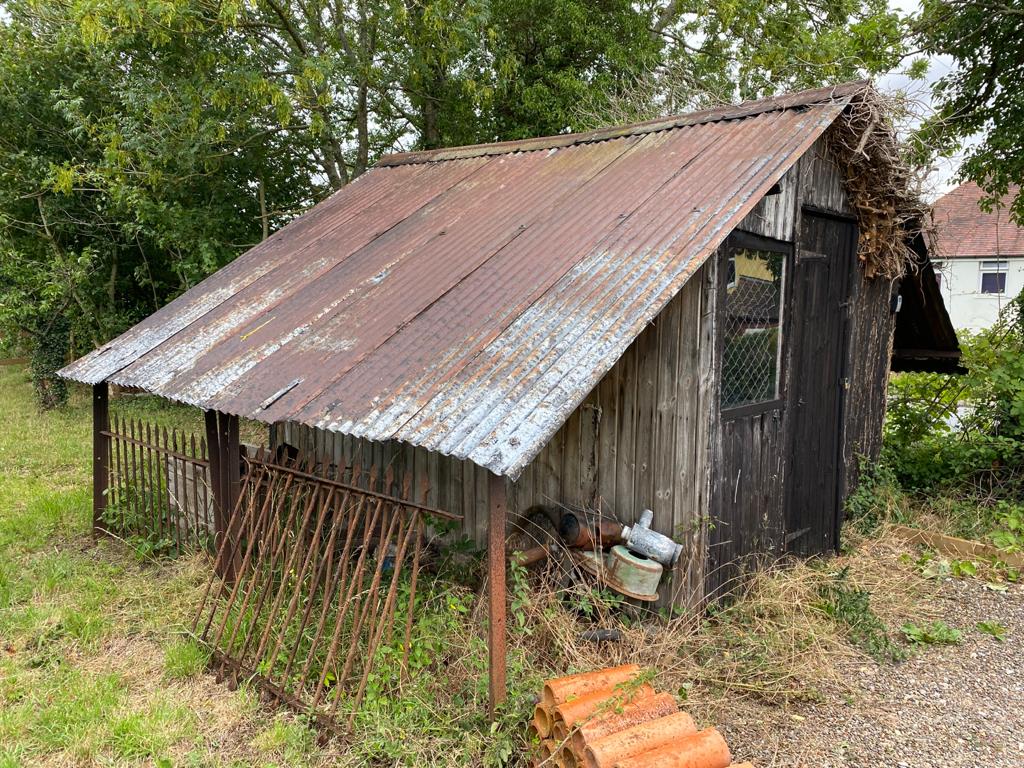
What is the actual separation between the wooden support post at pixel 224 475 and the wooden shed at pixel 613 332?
0.34 ft

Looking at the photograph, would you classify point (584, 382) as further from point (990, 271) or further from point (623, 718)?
point (990, 271)

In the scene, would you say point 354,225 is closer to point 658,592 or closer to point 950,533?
point 658,592

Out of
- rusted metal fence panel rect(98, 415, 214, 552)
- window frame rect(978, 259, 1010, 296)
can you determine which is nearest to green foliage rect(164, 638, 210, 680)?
rusted metal fence panel rect(98, 415, 214, 552)

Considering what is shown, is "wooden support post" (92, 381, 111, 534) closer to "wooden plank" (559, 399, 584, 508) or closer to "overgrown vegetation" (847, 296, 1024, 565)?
"wooden plank" (559, 399, 584, 508)

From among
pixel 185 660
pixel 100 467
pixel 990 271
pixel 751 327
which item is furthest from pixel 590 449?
pixel 990 271

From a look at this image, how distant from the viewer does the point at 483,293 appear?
4.67m

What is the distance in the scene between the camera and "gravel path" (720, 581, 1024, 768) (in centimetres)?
371

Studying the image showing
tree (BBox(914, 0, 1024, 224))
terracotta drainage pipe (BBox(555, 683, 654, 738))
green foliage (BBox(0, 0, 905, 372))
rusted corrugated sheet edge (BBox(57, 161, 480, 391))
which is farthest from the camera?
green foliage (BBox(0, 0, 905, 372))

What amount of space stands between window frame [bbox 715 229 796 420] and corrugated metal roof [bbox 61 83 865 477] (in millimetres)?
462

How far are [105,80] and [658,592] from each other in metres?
14.1

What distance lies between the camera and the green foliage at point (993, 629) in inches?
202

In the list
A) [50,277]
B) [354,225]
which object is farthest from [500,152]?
[50,277]

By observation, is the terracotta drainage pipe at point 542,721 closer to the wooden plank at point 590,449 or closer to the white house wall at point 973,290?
the wooden plank at point 590,449

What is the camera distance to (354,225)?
7285 millimetres
